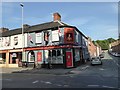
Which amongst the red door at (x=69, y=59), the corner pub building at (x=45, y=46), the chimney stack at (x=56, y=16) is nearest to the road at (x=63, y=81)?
the red door at (x=69, y=59)

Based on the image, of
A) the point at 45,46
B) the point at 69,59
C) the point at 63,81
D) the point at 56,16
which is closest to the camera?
the point at 63,81

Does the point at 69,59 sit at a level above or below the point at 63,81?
above

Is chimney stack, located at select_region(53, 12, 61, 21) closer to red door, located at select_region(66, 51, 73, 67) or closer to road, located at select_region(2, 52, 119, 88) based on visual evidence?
red door, located at select_region(66, 51, 73, 67)

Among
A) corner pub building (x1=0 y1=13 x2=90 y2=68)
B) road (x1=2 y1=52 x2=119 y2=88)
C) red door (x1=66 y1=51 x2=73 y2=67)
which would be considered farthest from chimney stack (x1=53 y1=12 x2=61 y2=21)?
road (x1=2 y1=52 x2=119 y2=88)

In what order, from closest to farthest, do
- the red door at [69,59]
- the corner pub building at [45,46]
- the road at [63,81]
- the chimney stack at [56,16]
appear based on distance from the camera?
the road at [63,81], the red door at [69,59], the corner pub building at [45,46], the chimney stack at [56,16]

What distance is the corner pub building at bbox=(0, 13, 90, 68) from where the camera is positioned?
1195 inches

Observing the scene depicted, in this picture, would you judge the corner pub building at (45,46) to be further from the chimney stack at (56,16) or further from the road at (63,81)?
the road at (63,81)

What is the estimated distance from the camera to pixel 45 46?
105 feet

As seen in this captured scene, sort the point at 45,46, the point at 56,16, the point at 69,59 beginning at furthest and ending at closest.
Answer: the point at 56,16
the point at 45,46
the point at 69,59

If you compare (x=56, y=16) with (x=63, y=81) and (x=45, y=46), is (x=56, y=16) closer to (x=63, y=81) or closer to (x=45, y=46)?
(x=45, y=46)

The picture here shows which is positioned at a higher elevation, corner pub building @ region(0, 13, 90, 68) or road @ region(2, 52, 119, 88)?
corner pub building @ region(0, 13, 90, 68)

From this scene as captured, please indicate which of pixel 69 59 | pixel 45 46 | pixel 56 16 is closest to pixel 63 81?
pixel 69 59

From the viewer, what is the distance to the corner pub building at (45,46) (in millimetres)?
30359

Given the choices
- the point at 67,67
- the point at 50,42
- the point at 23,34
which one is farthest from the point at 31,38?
the point at 67,67
